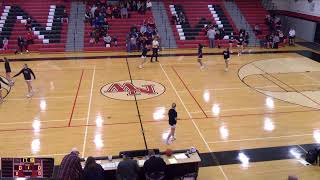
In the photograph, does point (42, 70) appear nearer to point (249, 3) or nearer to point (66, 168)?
point (66, 168)

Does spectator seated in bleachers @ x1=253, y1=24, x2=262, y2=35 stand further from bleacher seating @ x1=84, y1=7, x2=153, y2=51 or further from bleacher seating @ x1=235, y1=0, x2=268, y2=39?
bleacher seating @ x1=84, y1=7, x2=153, y2=51

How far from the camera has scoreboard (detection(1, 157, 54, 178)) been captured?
849 cm

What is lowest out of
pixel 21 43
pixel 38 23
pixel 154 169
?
pixel 154 169

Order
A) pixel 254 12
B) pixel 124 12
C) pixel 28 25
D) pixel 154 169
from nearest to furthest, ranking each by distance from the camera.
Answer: pixel 154 169, pixel 28 25, pixel 124 12, pixel 254 12

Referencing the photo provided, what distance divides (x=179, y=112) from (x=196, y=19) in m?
17.2

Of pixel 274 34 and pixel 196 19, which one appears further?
pixel 196 19

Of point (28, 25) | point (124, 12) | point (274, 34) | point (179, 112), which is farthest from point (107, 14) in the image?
point (179, 112)

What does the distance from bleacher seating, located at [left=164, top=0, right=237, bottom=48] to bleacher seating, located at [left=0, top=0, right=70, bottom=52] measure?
8.86 metres

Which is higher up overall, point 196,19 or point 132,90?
point 196,19

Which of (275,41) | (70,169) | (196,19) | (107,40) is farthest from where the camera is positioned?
(196,19)

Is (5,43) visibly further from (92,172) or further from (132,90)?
(92,172)

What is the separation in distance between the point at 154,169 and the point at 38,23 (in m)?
23.1

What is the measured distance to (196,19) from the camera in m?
30.6

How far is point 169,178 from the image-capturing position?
9.64m
